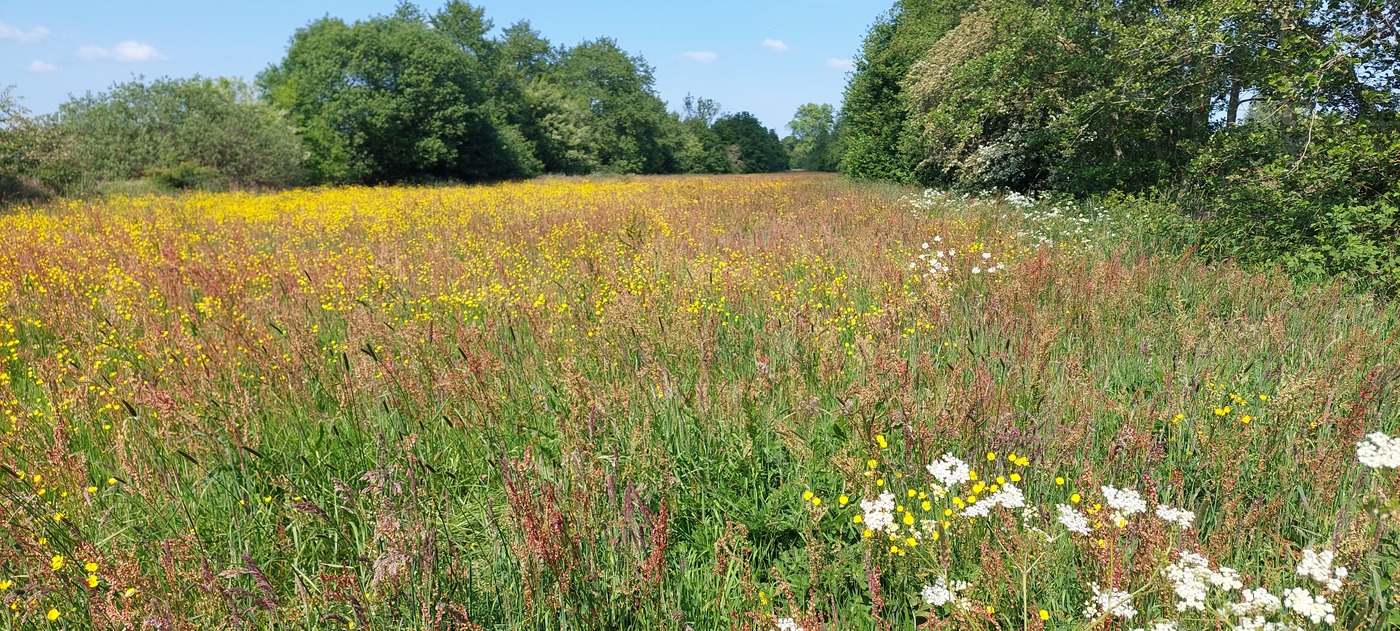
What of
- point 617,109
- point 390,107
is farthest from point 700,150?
point 390,107

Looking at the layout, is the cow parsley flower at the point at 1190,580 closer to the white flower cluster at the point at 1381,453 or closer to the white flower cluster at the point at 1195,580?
the white flower cluster at the point at 1195,580

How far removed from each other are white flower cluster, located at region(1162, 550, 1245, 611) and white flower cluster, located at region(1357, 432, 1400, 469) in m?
0.36

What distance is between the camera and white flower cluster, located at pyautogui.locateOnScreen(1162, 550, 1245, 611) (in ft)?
4.52

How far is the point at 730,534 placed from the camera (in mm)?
1730

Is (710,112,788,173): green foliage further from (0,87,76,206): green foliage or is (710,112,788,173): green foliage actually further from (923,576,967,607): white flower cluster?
(923,576,967,607): white flower cluster

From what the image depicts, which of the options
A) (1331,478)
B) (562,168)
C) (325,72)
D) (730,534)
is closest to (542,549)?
(730,534)

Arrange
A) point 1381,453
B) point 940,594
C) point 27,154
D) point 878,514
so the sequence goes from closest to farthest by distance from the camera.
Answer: point 1381,453 → point 940,594 → point 878,514 → point 27,154

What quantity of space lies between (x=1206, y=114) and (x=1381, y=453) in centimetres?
1199

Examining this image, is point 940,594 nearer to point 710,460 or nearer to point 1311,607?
point 1311,607

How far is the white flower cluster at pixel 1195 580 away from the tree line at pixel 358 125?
2216 centimetres

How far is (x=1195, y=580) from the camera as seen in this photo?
1.44 m

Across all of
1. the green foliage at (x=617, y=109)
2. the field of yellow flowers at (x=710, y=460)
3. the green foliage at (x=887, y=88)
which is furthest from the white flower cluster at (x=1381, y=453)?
the green foliage at (x=617, y=109)

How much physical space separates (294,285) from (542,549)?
15.0ft

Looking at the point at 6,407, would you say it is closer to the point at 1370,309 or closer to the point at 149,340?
the point at 149,340
